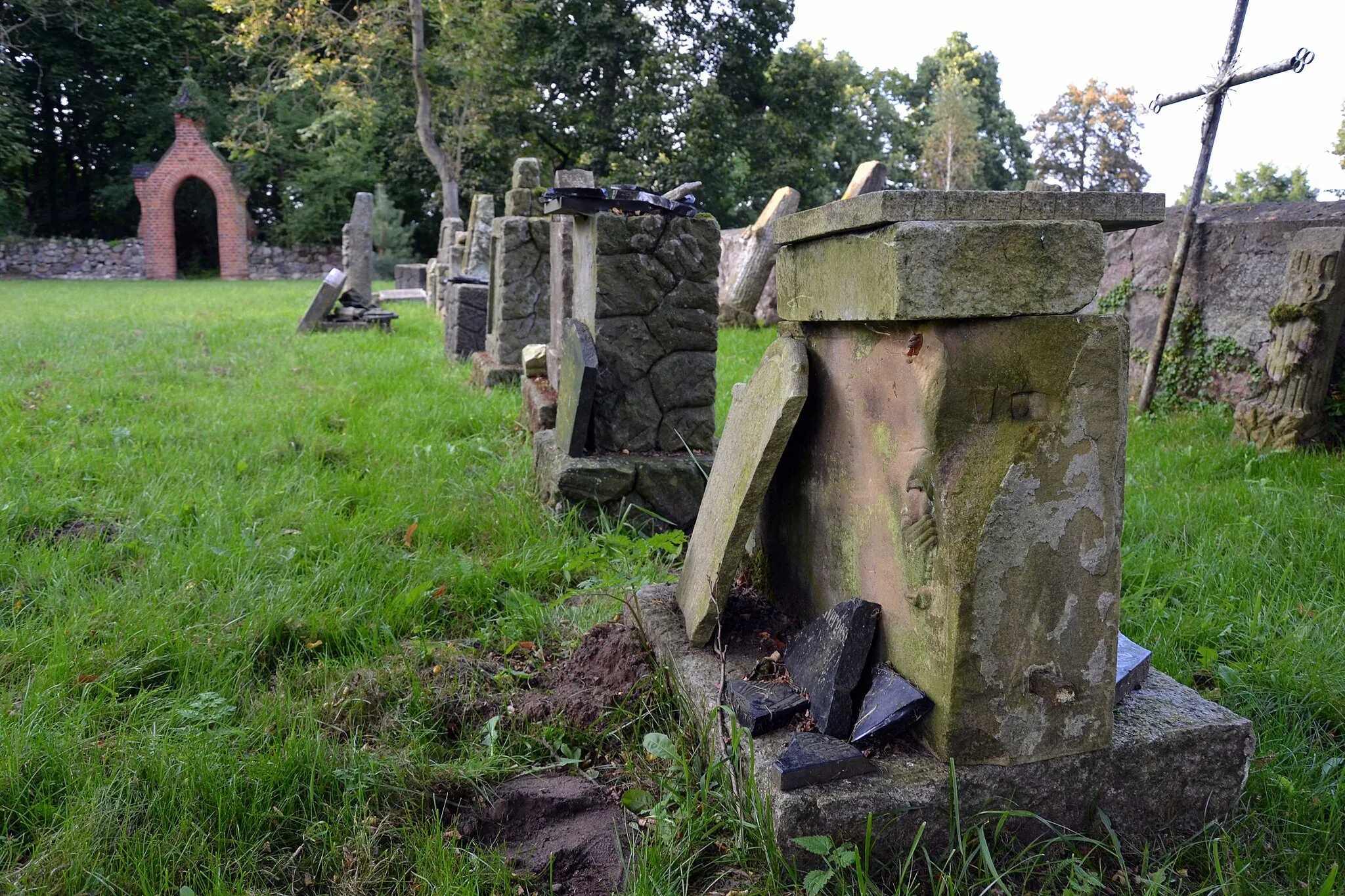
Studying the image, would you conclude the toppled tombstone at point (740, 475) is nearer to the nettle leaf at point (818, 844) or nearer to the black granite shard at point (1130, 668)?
the nettle leaf at point (818, 844)

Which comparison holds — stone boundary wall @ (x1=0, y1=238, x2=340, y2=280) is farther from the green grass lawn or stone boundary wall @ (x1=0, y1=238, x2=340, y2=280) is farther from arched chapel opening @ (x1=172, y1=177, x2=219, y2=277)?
the green grass lawn

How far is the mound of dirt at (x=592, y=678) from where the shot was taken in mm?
2518

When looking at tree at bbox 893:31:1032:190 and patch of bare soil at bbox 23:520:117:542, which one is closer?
patch of bare soil at bbox 23:520:117:542

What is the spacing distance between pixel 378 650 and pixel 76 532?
1.73m

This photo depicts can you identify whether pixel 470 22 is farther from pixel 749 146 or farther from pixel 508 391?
pixel 508 391

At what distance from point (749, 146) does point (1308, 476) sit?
22267 millimetres

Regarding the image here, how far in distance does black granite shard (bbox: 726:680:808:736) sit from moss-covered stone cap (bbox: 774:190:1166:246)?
41.5 inches

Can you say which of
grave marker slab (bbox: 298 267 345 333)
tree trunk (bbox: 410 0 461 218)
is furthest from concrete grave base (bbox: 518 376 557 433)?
tree trunk (bbox: 410 0 461 218)

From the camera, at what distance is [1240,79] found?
5703mm

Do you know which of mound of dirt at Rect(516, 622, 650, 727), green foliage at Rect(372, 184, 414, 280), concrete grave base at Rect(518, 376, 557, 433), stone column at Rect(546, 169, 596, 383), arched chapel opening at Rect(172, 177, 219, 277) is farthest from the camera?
arched chapel opening at Rect(172, 177, 219, 277)

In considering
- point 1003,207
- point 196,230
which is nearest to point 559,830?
point 1003,207

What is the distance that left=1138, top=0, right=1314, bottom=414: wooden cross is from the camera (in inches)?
224

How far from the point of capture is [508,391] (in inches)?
290

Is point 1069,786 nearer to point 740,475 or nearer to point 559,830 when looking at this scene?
point 740,475
